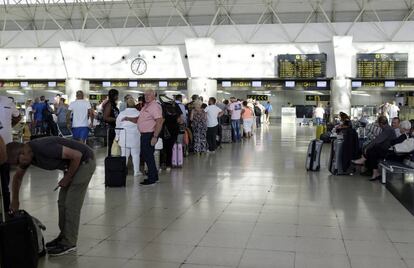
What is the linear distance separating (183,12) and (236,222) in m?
25.1

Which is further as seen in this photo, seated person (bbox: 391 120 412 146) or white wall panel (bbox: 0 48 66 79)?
white wall panel (bbox: 0 48 66 79)

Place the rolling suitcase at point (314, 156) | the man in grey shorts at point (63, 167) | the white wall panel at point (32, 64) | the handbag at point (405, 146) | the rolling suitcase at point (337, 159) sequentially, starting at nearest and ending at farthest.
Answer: the man in grey shorts at point (63, 167), the handbag at point (405, 146), the rolling suitcase at point (337, 159), the rolling suitcase at point (314, 156), the white wall panel at point (32, 64)

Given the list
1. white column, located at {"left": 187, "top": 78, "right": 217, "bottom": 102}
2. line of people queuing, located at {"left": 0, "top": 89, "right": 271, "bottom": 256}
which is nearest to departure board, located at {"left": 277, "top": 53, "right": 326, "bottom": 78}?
white column, located at {"left": 187, "top": 78, "right": 217, "bottom": 102}

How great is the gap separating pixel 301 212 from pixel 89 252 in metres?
3.01

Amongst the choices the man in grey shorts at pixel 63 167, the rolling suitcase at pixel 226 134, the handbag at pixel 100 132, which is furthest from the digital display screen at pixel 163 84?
the man in grey shorts at pixel 63 167

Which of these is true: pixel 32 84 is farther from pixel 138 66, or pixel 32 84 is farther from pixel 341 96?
pixel 341 96

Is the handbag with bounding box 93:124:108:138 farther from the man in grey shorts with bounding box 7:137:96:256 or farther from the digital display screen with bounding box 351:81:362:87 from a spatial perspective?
the digital display screen with bounding box 351:81:362:87

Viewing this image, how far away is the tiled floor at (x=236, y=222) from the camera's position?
472 centimetres

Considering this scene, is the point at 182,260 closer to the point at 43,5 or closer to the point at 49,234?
the point at 49,234

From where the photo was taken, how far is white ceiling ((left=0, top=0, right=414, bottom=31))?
27984 mm

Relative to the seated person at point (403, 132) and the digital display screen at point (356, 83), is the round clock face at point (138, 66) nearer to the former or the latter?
the digital display screen at point (356, 83)

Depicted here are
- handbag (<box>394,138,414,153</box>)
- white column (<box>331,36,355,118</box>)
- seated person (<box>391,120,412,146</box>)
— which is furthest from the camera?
white column (<box>331,36,355,118</box>)

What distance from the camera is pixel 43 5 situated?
101 ft

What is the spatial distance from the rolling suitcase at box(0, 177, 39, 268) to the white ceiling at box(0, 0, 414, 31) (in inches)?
974
